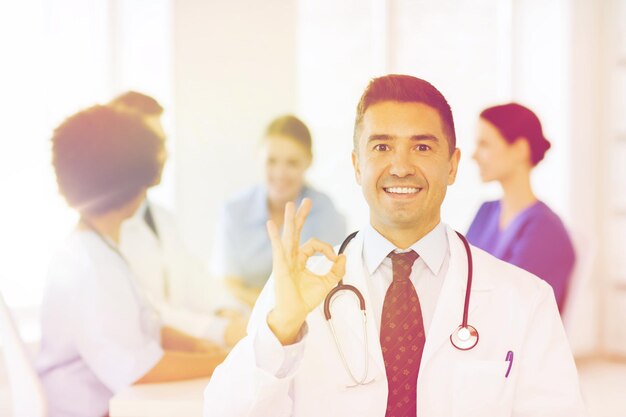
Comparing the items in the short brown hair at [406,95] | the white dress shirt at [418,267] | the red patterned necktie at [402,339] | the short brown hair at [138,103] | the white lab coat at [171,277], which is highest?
the short brown hair at [138,103]

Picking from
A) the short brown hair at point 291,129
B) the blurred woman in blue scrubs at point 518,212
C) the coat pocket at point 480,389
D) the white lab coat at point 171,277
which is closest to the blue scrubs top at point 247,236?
the white lab coat at point 171,277

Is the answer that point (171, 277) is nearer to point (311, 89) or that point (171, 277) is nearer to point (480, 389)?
point (311, 89)

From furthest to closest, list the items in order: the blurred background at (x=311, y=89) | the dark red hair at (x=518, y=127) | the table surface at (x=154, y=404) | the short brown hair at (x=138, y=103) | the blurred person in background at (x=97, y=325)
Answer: the blurred background at (x=311, y=89), the short brown hair at (x=138, y=103), the dark red hair at (x=518, y=127), the blurred person in background at (x=97, y=325), the table surface at (x=154, y=404)

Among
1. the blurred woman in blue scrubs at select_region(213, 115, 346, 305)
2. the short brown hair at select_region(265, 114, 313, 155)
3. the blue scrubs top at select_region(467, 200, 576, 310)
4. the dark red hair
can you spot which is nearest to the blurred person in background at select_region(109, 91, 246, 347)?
the blurred woman in blue scrubs at select_region(213, 115, 346, 305)

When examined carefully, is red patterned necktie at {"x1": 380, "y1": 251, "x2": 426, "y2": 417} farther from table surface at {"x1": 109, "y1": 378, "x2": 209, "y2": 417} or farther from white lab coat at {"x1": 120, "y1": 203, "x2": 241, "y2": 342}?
white lab coat at {"x1": 120, "y1": 203, "x2": 241, "y2": 342}

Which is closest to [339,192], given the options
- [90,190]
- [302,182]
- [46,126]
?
[302,182]

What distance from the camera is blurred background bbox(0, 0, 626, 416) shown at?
303cm

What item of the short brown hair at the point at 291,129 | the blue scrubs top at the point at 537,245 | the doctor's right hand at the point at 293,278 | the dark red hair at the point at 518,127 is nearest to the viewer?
the doctor's right hand at the point at 293,278

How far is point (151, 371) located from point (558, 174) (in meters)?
3.11

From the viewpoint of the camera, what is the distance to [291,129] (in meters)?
3.29

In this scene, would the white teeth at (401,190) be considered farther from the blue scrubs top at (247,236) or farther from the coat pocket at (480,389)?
the blue scrubs top at (247,236)

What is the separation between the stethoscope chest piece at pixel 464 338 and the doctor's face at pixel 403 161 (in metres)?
0.21

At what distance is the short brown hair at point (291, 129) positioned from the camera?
3.25 metres

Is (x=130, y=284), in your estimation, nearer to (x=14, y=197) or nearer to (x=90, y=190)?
(x=90, y=190)
